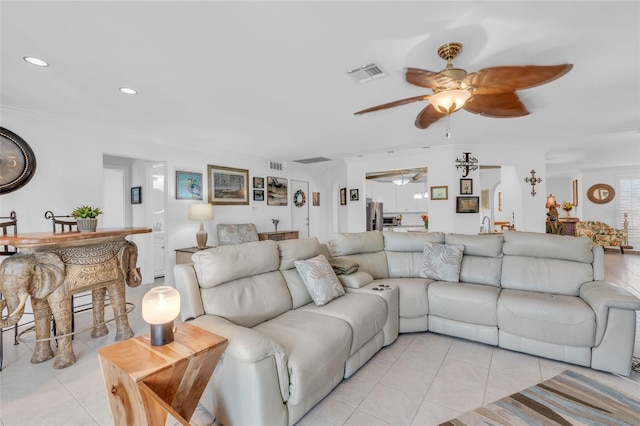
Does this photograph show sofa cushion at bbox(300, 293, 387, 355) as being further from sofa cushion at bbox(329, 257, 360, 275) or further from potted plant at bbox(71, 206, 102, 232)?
potted plant at bbox(71, 206, 102, 232)

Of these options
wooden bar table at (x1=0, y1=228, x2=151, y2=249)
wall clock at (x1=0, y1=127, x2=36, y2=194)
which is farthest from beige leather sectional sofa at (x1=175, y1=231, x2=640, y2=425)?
wall clock at (x1=0, y1=127, x2=36, y2=194)

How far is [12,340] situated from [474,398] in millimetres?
4279

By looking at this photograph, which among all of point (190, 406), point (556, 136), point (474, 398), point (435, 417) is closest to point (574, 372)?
point (474, 398)

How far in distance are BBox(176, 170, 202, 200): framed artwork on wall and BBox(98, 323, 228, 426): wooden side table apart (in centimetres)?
380

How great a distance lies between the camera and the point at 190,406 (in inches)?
60.3

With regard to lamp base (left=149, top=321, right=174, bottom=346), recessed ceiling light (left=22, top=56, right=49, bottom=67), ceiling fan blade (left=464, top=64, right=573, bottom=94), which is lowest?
lamp base (left=149, top=321, right=174, bottom=346)

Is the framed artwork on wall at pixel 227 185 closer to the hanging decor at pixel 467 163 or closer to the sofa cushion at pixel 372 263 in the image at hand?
the sofa cushion at pixel 372 263

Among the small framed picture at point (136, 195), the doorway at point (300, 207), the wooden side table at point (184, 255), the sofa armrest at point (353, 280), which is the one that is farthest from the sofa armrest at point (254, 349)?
the doorway at point (300, 207)

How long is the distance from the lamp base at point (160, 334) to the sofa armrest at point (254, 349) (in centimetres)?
26

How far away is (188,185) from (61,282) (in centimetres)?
297

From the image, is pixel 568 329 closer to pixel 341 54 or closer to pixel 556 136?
pixel 341 54

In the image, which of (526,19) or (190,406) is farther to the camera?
(526,19)

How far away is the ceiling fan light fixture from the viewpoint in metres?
2.19

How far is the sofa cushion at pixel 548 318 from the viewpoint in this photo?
91.7 inches
